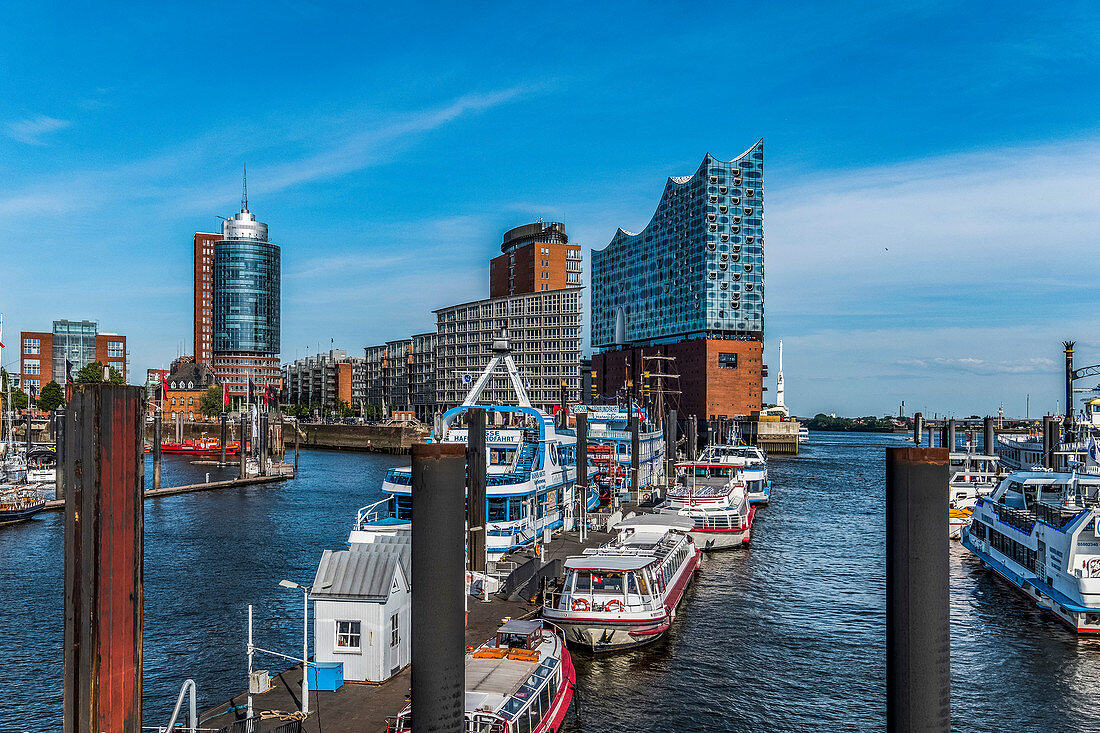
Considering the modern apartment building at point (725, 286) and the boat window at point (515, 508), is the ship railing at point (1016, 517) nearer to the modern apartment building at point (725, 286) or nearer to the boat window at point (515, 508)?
the boat window at point (515, 508)

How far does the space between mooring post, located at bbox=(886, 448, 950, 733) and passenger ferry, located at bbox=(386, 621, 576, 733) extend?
8.71 m

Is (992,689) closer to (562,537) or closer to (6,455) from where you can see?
(562,537)

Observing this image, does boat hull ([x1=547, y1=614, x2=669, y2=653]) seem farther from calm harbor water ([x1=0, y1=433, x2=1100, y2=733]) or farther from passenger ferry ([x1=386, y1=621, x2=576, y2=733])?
passenger ferry ([x1=386, y1=621, x2=576, y2=733])

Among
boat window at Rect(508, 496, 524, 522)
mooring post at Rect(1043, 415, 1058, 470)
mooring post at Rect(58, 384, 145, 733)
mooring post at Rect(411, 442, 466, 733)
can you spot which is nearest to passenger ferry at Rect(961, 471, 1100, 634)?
mooring post at Rect(1043, 415, 1058, 470)

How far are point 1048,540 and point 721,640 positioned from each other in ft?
50.0

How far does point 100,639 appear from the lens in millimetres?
14258

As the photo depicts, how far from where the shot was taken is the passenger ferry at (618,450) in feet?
227

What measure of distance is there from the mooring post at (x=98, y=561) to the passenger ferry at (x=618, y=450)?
4594 centimetres

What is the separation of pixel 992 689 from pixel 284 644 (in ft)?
81.2

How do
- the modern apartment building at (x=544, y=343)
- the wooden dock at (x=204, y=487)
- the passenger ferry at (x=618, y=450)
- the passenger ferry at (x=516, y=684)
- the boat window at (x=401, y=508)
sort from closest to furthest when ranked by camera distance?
1. the passenger ferry at (x=516, y=684)
2. the boat window at (x=401, y=508)
3. the passenger ferry at (x=618, y=450)
4. the wooden dock at (x=204, y=487)
5. the modern apartment building at (x=544, y=343)

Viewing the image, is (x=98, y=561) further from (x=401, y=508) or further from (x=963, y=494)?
(x=963, y=494)

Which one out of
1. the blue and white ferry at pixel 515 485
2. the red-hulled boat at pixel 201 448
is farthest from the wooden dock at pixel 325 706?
the red-hulled boat at pixel 201 448

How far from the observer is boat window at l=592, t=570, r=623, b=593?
1246 inches

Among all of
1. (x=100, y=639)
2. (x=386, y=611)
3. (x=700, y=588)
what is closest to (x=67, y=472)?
(x=100, y=639)
